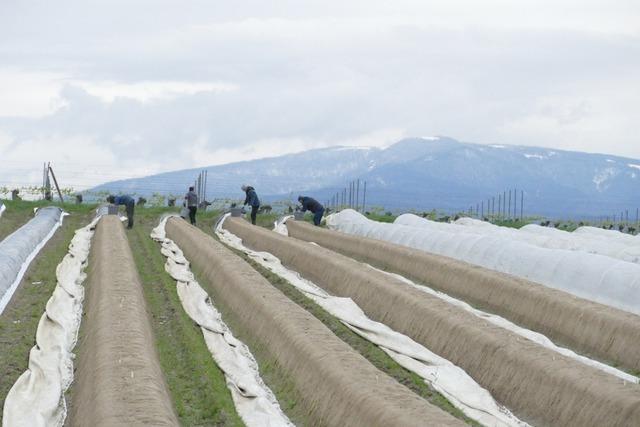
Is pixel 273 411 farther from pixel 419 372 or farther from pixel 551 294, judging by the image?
pixel 551 294

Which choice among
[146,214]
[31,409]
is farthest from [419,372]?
[146,214]

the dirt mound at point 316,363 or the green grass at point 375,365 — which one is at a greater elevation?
the dirt mound at point 316,363

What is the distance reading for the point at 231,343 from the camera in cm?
1178

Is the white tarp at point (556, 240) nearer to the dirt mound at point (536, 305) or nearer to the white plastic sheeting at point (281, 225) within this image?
the dirt mound at point (536, 305)

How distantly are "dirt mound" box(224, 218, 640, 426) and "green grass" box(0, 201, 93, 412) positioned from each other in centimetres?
500

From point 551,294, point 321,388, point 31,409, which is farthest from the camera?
point 551,294

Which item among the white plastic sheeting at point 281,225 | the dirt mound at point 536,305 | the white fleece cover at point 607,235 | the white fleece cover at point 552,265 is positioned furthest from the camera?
the white plastic sheeting at point 281,225

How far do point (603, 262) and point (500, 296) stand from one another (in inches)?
80.2

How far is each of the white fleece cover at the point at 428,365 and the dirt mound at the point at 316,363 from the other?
0.91 m

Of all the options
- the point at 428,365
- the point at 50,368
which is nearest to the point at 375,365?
the point at 428,365

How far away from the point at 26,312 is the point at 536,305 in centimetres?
748

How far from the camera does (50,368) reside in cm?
998

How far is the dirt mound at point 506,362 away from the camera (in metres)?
8.92

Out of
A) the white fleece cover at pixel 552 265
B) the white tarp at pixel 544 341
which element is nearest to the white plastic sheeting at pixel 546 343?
the white tarp at pixel 544 341
